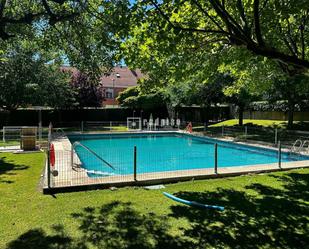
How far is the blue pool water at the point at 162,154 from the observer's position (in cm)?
1249

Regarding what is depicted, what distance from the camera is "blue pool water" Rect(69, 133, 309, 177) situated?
12492 mm

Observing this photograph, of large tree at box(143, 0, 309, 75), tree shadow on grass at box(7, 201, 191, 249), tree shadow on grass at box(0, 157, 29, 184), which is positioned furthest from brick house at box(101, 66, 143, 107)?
tree shadow on grass at box(7, 201, 191, 249)

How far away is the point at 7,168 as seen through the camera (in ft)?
32.4

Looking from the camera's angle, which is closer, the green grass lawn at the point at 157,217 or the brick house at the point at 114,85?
the green grass lawn at the point at 157,217

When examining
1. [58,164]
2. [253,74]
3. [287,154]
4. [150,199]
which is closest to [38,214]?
[150,199]

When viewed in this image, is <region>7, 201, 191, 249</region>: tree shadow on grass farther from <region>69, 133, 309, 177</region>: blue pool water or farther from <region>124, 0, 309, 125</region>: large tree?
<region>69, 133, 309, 177</region>: blue pool water

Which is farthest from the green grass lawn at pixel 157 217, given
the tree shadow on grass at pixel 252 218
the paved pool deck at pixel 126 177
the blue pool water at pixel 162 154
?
the blue pool water at pixel 162 154

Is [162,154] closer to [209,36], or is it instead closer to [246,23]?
[209,36]

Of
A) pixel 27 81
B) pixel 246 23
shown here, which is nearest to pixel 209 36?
pixel 246 23

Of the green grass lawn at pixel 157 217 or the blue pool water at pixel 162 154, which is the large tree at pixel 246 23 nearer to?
the green grass lawn at pixel 157 217

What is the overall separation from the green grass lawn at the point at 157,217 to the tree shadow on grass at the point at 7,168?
14.0 inches

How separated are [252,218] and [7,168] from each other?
7.88 m

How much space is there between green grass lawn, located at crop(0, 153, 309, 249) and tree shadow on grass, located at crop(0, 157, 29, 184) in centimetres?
36

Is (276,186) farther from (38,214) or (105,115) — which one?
(105,115)
